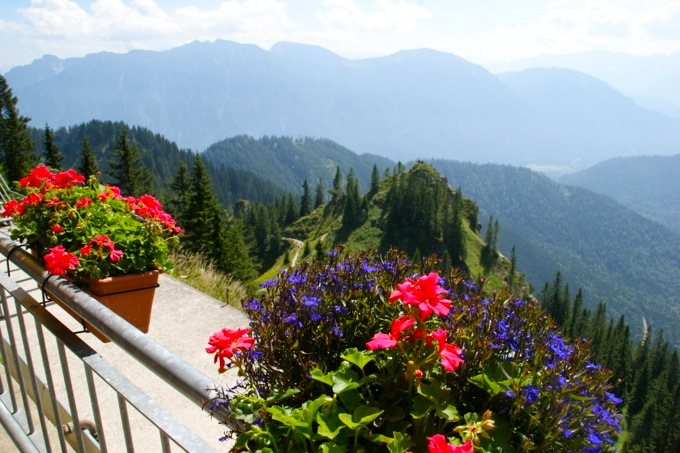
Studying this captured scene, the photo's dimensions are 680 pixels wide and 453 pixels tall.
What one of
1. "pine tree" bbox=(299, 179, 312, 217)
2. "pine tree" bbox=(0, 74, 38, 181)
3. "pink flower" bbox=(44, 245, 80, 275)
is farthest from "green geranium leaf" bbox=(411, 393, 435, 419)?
"pine tree" bbox=(299, 179, 312, 217)

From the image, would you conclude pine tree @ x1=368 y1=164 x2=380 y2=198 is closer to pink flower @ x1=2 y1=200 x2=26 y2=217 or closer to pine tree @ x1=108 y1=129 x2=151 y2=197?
pine tree @ x1=108 y1=129 x2=151 y2=197

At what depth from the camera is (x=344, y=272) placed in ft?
6.77

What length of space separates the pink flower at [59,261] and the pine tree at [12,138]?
54426mm

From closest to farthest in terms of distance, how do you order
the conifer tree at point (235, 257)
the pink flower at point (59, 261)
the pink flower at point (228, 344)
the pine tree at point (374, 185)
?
the pink flower at point (228, 344)
the pink flower at point (59, 261)
the conifer tree at point (235, 257)
the pine tree at point (374, 185)

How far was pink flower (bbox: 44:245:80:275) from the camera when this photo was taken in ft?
9.62

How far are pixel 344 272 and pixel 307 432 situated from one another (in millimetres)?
817

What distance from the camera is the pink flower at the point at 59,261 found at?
2.93 meters

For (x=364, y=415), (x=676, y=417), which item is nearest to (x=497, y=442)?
(x=364, y=415)

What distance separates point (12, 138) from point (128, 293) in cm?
5813

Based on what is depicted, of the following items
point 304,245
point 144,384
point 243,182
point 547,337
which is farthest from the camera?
point 243,182

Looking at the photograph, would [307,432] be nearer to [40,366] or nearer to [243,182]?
[40,366]

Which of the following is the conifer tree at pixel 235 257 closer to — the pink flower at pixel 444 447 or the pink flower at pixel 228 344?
the pink flower at pixel 228 344

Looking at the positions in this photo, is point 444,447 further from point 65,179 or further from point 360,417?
point 65,179

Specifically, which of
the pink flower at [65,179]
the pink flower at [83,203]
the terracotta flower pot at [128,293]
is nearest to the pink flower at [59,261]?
the terracotta flower pot at [128,293]
